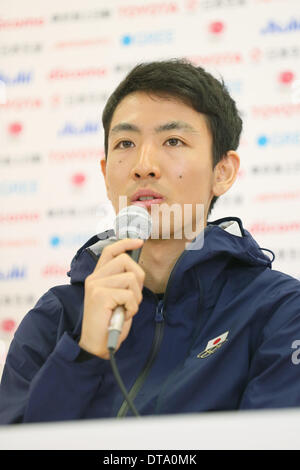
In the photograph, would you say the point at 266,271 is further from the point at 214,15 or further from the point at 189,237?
the point at 214,15

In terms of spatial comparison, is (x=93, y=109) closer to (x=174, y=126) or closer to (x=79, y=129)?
(x=79, y=129)

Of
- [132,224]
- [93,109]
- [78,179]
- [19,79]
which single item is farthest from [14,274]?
[132,224]

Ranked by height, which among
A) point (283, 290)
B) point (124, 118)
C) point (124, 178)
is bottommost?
point (283, 290)

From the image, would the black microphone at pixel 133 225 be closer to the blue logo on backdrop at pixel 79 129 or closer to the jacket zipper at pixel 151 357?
the jacket zipper at pixel 151 357

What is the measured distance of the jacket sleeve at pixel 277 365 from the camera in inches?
31.0

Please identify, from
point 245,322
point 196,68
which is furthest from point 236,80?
point 245,322

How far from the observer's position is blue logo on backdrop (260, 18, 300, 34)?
2.36 m

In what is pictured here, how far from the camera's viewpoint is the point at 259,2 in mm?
2381

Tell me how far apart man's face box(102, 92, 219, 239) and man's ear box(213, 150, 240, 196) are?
7 cm

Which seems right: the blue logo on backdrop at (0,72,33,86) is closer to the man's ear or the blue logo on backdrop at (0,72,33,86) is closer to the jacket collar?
the man's ear

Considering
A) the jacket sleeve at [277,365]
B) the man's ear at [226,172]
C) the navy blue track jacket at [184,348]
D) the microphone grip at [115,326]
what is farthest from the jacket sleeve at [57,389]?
the man's ear at [226,172]

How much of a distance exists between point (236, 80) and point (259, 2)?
0.41m

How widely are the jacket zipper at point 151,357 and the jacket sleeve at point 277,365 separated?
177 millimetres

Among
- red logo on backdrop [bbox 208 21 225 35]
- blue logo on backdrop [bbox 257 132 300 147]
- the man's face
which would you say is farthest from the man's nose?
red logo on backdrop [bbox 208 21 225 35]
